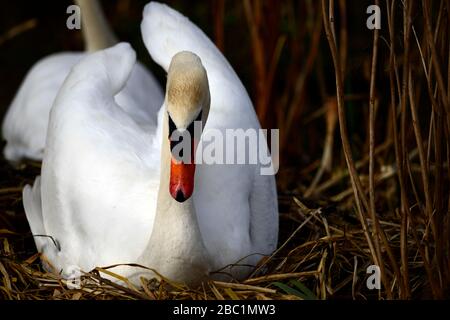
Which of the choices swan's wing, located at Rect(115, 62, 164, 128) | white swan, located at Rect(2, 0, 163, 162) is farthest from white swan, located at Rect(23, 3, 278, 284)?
white swan, located at Rect(2, 0, 163, 162)

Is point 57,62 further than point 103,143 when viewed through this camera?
Yes

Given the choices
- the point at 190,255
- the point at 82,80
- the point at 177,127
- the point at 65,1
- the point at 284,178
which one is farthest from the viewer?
the point at 65,1

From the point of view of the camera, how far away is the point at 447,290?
358 cm

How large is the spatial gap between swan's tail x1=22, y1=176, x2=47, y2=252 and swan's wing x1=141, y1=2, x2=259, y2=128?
0.91m

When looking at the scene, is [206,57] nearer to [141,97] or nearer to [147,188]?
[147,188]

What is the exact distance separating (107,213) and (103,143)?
401 millimetres

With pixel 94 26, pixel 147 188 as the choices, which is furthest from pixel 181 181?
pixel 94 26

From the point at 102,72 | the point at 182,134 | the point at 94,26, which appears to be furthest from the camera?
the point at 94,26

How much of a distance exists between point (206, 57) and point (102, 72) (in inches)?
20.6

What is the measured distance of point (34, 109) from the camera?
255 inches

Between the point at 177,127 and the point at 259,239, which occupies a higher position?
the point at 177,127

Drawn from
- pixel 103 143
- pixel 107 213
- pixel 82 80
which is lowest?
pixel 107 213
